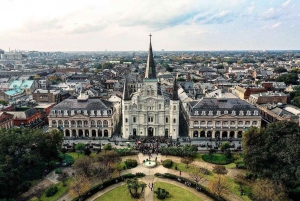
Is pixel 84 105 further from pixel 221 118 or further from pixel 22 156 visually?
pixel 221 118

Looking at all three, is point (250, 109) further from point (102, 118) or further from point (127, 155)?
point (102, 118)

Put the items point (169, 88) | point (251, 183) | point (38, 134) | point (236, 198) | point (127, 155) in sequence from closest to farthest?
point (236, 198) → point (251, 183) → point (38, 134) → point (127, 155) → point (169, 88)

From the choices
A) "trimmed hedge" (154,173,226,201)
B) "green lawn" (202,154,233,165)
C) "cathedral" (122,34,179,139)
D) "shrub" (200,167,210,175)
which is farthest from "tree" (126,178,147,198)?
"cathedral" (122,34,179,139)

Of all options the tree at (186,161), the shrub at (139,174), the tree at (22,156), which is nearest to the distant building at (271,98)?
the tree at (186,161)

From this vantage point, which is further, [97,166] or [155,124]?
[155,124]

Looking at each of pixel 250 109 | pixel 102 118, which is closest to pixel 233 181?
pixel 250 109

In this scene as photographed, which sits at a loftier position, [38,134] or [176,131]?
[38,134]

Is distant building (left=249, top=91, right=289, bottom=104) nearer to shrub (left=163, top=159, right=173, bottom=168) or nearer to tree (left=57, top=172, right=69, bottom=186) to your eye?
shrub (left=163, top=159, right=173, bottom=168)
